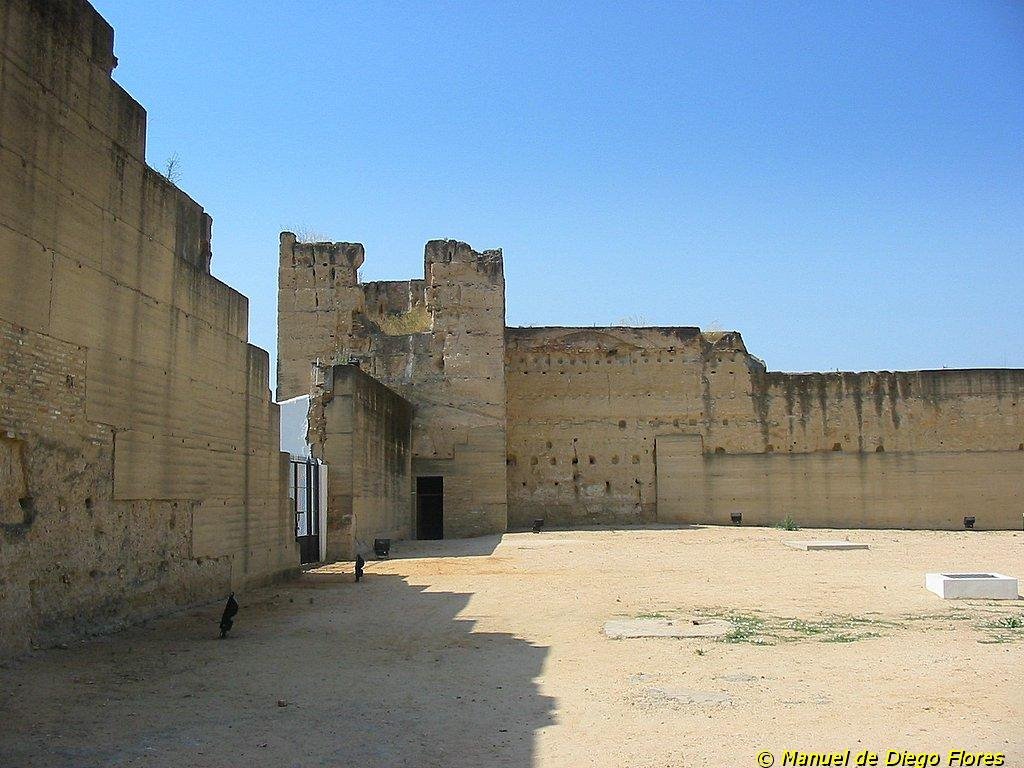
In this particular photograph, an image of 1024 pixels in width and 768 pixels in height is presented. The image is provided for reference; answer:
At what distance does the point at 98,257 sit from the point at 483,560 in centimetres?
993

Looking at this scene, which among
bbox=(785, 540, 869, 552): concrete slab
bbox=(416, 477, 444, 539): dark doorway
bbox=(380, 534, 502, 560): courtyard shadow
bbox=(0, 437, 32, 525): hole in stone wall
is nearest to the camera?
bbox=(0, 437, 32, 525): hole in stone wall

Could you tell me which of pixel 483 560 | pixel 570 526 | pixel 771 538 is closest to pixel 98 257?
pixel 483 560

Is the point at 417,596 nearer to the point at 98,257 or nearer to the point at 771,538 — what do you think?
the point at 98,257

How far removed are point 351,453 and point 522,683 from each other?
37.1 ft

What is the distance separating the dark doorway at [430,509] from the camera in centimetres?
2583

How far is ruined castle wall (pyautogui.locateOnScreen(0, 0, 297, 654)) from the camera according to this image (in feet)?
22.8

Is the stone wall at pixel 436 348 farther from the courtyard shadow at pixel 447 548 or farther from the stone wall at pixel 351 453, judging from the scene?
the stone wall at pixel 351 453

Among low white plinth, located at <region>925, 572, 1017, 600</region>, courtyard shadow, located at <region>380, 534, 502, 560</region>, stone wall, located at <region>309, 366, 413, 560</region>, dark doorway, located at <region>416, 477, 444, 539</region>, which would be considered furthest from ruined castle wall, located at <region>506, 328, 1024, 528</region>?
low white plinth, located at <region>925, 572, 1017, 600</region>

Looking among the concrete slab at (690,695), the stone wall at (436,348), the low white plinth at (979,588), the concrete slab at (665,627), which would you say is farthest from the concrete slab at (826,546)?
the concrete slab at (690,695)

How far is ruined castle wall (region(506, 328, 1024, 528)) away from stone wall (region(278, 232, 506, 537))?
190 centimetres

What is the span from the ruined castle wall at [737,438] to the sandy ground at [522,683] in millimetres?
15221

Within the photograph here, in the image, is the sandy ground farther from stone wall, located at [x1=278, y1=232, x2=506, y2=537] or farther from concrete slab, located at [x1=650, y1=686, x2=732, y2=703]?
stone wall, located at [x1=278, y1=232, x2=506, y2=537]

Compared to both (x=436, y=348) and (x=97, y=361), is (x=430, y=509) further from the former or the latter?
(x=97, y=361)

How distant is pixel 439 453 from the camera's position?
25.3 m
